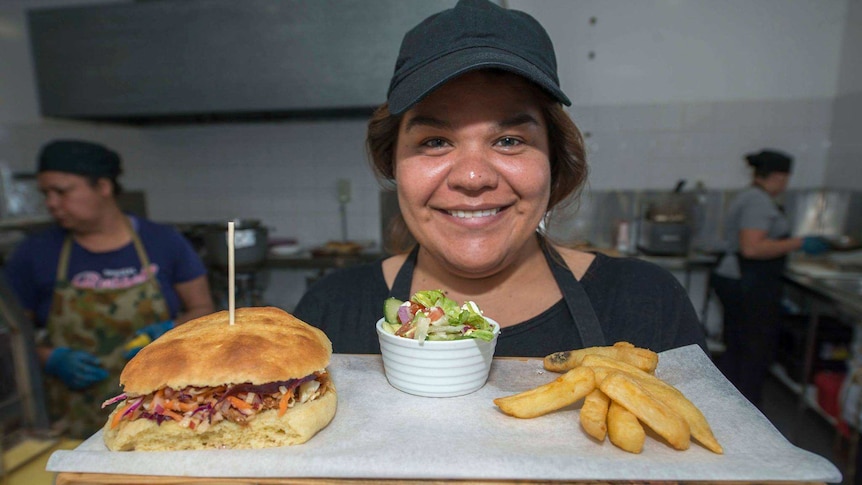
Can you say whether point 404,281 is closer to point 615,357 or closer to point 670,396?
point 615,357

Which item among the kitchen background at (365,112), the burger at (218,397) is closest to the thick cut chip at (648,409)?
the burger at (218,397)

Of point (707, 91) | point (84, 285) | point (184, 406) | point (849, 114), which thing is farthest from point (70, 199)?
point (849, 114)

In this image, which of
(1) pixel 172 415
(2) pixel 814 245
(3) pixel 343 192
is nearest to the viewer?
(1) pixel 172 415

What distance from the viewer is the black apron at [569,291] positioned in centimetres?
150

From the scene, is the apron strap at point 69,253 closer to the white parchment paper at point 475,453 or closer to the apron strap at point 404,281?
the apron strap at point 404,281

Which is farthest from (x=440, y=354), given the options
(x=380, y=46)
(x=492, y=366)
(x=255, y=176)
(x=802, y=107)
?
(x=802, y=107)

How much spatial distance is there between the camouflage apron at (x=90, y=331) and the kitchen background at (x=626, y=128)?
272 centimetres

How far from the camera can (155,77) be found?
4914 millimetres

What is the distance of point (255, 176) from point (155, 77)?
63.6 inches

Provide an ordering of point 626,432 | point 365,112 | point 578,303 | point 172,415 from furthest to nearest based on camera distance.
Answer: point 365,112
point 578,303
point 172,415
point 626,432

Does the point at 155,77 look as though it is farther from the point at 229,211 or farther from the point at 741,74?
the point at 741,74

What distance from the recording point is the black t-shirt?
155 centimetres

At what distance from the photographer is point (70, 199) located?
113 inches

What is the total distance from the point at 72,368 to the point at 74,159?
123 centimetres
